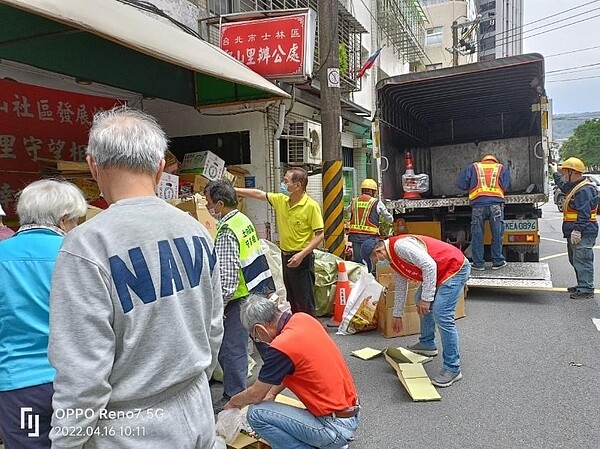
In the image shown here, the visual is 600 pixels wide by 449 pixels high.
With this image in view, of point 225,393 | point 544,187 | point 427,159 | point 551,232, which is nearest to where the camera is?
point 225,393

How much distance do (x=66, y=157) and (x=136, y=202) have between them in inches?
175

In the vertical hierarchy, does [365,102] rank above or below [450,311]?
above

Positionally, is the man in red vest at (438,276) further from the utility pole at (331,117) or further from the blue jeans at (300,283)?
the utility pole at (331,117)

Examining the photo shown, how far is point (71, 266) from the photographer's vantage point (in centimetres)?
122

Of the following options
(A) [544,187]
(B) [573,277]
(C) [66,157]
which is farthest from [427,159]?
(C) [66,157]

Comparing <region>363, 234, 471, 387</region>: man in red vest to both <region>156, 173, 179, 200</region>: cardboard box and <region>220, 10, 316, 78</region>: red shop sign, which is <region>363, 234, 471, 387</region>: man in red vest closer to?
<region>156, 173, 179, 200</region>: cardboard box

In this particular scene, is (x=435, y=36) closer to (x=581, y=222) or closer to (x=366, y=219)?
(x=581, y=222)

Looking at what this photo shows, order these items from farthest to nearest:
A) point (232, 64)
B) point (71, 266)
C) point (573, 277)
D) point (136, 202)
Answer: point (573, 277)
point (232, 64)
point (136, 202)
point (71, 266)

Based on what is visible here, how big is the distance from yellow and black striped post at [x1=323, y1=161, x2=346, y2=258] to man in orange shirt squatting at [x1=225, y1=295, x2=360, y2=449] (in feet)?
12.9

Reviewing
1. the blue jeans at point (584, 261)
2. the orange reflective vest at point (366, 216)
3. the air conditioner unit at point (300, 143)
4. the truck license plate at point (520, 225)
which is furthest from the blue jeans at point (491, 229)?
the air conditioner unit at point (300, 143)

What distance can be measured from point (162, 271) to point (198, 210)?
118 inches

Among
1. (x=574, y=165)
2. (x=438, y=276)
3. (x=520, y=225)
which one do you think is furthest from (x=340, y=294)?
(x=574, y=165)

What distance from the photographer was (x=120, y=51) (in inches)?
213

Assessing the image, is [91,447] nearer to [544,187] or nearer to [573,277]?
[544,187]
